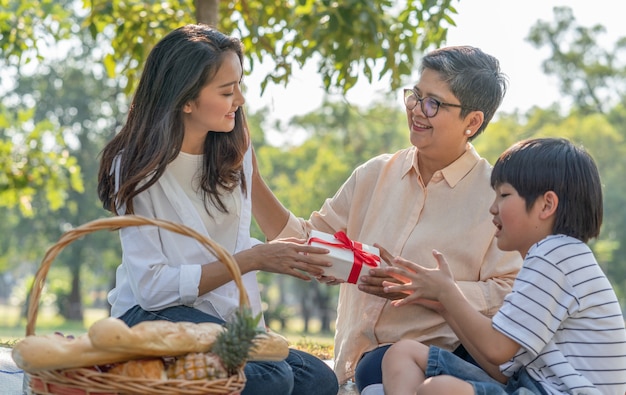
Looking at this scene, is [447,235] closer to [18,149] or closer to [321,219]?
[321,219]

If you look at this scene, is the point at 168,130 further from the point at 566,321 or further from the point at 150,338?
the point at 566,321

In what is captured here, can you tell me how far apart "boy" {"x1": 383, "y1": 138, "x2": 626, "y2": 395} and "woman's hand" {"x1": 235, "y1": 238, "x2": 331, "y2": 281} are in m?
0.35

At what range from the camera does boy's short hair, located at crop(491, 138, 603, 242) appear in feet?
10.1

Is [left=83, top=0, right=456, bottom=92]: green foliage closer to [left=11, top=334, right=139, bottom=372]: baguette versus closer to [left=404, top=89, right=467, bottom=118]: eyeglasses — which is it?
[left=404, top=89, right=467, bottom=118]: eyeglasses

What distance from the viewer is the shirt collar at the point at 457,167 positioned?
3.89 m

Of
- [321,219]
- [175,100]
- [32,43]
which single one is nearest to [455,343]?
[321,219]

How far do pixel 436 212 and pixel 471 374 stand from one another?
95cm

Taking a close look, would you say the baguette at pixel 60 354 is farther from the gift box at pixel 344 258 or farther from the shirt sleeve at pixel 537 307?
the shirt sleeve at pixel 537 307

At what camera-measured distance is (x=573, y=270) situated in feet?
9.61

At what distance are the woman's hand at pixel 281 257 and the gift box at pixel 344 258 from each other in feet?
0.29

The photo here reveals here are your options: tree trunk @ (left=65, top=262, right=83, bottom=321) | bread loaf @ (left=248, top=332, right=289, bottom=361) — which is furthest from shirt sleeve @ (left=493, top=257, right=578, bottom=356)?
tree trunk @ (left=65, top=262, right=83, bottom=321)

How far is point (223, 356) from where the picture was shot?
2582mm

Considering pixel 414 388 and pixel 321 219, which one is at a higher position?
pixel 321 219

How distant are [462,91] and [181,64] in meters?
1.21
